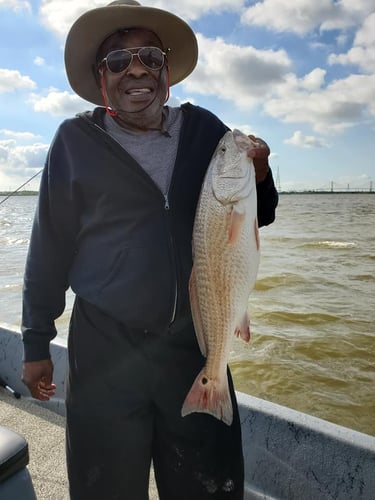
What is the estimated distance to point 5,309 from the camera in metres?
10.5

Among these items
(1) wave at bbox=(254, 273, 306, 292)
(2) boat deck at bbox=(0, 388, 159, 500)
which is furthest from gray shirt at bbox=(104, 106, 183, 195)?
(1) wave at bbox=(254, 273, 306, 292)

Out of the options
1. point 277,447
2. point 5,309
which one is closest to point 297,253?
point 5,309

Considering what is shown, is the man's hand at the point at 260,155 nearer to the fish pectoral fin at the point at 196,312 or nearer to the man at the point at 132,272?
the man at the point at 132,272

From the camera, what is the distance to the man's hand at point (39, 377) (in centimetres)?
258

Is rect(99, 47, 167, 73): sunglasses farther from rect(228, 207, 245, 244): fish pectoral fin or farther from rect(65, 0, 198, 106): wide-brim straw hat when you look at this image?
rect(228, 207, 245, 244): fish pectoral fin

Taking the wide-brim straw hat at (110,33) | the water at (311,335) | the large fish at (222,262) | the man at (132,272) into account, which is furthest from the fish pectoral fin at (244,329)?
the water at (311,335)

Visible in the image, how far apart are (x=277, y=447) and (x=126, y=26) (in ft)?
8.73

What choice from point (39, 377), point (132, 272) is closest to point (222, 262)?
point (132, 272)

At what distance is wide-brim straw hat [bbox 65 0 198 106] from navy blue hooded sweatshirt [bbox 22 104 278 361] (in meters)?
0.44

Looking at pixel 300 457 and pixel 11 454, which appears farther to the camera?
pixel 300 457

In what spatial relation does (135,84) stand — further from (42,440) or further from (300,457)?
(42,440)

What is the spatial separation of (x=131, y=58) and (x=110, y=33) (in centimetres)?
30

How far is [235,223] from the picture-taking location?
199 cm

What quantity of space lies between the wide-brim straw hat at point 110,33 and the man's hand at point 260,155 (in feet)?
3.23
